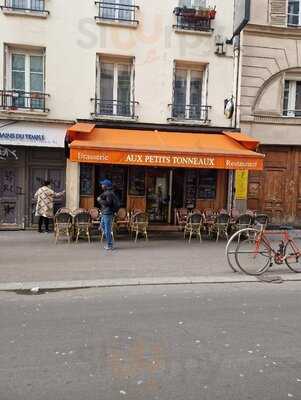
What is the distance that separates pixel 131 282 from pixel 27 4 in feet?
30.0

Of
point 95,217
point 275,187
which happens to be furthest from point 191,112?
point 95,217

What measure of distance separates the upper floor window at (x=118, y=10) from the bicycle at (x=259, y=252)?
7.91m

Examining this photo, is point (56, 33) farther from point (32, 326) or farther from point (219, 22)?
point (32, 326)

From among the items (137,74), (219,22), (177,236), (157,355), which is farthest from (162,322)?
(219,22)

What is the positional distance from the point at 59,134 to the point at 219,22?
5817 millimetres

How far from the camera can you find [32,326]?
534 centimetres

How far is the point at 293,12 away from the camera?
14.2 metres

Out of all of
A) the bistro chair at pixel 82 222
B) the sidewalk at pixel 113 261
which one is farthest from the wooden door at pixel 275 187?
the bistro chair at pixel 82 222

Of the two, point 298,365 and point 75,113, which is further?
point 75,113

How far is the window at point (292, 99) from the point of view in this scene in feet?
47.7

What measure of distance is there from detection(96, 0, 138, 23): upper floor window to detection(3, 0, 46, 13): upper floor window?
62.2 inches

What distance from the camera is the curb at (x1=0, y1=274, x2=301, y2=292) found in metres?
7.19

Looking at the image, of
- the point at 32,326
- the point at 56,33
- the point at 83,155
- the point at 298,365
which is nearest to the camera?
the point at 298,365

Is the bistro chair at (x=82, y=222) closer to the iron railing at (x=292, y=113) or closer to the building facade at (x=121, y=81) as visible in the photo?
the building facade at (x=121, y=81)
